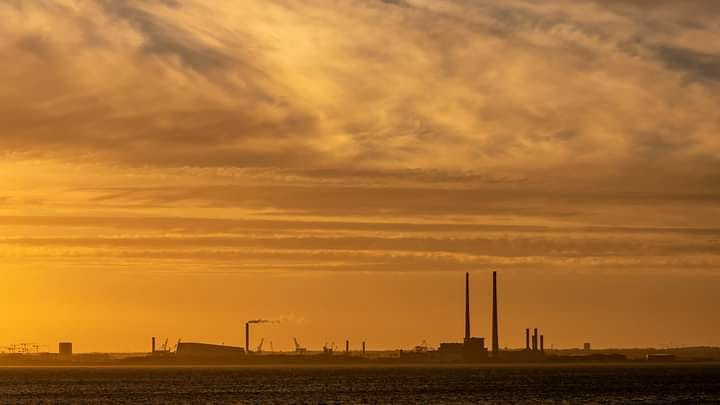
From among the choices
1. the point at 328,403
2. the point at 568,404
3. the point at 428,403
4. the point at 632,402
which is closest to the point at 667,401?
the point at 632,402

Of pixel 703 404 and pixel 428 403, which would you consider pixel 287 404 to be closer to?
pixel 428 403

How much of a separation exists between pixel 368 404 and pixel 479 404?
16.9 meters

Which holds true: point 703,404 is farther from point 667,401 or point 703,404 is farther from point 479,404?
point 479,404

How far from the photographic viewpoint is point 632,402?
7805 inches

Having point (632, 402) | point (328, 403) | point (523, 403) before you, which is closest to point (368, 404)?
point (328, 403)

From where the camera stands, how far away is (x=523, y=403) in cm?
19788

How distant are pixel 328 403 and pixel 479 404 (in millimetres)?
23041

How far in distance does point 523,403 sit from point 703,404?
2677 centimetres

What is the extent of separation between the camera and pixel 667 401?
200 meters

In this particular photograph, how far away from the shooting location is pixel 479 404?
19538 cm

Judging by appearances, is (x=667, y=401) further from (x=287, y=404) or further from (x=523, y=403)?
(x=287, y=404)

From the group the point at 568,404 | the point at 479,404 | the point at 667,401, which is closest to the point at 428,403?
the point at 479,404

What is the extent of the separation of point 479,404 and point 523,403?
7.44 m

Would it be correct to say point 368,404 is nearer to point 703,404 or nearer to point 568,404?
point 568,404
